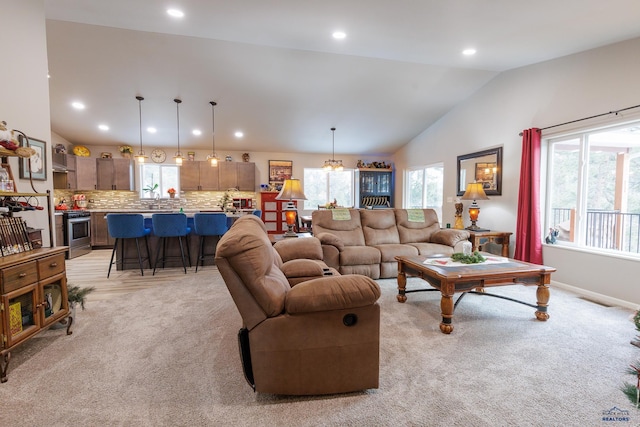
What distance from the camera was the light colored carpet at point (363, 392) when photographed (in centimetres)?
150

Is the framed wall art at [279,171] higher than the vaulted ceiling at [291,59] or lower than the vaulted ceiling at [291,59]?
lower

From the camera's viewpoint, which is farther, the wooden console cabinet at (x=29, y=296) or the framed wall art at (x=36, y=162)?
the framed wall art at (x=36, y=162)

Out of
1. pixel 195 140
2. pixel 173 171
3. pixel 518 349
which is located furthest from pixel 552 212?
pixel 173 171

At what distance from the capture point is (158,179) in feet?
23.9

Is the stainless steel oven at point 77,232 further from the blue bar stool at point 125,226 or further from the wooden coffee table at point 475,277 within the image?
the wooden coffee table at point 475,277

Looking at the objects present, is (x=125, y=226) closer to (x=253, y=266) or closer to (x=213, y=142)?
(x=213, y=142)

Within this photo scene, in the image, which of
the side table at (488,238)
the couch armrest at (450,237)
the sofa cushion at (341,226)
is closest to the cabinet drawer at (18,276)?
the sofa cushion at (341,226)

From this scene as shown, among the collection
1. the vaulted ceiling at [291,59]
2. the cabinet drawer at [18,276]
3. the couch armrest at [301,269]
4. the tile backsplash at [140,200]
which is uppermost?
the vaulted ceiling at [291,59]

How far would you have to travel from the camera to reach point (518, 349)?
2164mm

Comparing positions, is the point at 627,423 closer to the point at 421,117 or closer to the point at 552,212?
the point at 552,212

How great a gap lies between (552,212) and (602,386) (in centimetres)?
306

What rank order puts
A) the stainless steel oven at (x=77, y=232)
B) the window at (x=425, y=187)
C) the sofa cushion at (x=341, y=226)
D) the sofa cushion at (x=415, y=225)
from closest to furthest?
1. the sofa cushion at (x=341, y=226)
2. the sofa cushion at (x=415, y=225)
3. the stainless steel oven at (x=77, y=232)
4. the window at (x=425, y=187)

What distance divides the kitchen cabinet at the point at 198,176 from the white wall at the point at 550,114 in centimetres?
550

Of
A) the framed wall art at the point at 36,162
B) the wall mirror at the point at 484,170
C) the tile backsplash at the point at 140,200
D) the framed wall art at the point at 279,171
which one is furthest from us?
the framed wall art at the point at 279,171
